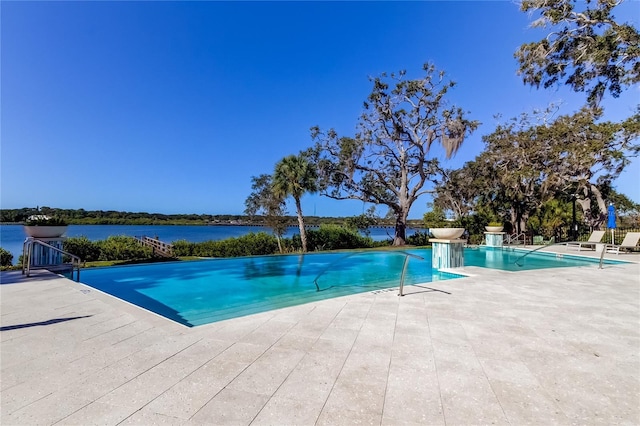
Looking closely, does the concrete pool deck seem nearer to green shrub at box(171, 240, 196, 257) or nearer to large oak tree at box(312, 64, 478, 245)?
green shrub at box(171, 240, 196, 257)

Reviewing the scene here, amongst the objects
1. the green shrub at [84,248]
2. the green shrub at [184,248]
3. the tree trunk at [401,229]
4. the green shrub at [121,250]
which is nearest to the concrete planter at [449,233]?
the green shrub at [184,248]

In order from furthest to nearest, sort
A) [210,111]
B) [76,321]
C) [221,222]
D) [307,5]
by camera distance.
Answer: [221,222], [210,111], [307,5], [76,321]

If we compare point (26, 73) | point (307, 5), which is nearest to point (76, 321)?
point (26, 73)

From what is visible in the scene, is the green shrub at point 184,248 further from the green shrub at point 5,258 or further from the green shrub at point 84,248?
the green shrub at point 5,258

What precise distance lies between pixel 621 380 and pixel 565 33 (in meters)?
13.1

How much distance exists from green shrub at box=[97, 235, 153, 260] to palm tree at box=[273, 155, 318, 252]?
23.6 feet

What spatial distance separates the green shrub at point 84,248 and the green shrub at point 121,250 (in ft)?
0.64

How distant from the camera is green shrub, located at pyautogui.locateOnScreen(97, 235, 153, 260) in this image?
12.7m

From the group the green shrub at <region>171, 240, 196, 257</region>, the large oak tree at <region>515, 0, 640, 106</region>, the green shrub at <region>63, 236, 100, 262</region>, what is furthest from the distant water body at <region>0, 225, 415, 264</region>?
the large oak tree at <region>515, 0, 640, 106</region>

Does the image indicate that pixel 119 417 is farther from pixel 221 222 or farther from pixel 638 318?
pixel 221 222

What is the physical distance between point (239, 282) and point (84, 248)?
7.92 meters

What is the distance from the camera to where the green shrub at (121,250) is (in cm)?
1270

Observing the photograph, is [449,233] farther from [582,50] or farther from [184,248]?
[184,248]

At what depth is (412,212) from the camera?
71.9 feet
